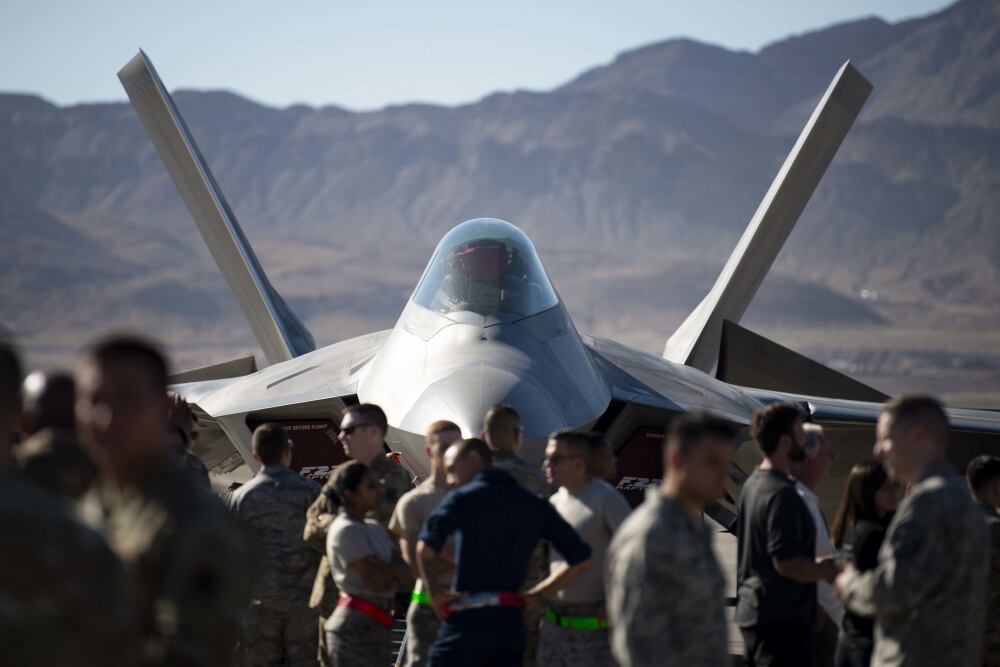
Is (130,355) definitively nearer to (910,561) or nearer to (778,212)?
(910,561)

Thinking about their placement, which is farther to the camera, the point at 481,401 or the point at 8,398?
the point at 481,401

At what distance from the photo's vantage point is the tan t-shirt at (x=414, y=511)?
592 cm

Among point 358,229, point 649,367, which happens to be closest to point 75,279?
point 358,229

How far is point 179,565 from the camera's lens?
10.2 ft

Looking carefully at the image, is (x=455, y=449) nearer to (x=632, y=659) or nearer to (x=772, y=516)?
(x=772, y=516)

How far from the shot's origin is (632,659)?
4.12m

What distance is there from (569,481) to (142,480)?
284 centimetres

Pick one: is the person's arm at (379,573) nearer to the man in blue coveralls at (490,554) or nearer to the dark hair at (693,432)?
the man in blue coveralls at (490,554)

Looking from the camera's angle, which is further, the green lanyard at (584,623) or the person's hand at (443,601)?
the green lanyard at (584,623)

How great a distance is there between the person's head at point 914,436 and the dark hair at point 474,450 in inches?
71.9

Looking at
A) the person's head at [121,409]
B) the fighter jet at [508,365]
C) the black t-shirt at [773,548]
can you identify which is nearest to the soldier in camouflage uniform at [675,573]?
the black t-shirt at [773,548]

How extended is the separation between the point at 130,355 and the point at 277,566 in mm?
3544

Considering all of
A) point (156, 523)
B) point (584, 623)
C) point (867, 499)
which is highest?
point (867, 499)

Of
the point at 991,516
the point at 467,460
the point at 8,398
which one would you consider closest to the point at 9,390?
the point at 8,398
